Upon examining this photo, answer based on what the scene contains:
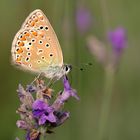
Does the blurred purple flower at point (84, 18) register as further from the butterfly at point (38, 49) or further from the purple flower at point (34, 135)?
the purple flower at point (34, 135)

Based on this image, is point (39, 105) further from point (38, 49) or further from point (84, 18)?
point (84, 18)

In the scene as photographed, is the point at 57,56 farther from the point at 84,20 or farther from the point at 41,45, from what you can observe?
the point at 84,20

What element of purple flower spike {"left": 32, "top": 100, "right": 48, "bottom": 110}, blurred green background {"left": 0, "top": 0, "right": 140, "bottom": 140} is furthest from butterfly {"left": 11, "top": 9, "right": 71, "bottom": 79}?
blurred green background {"left": 0, "top": 0, "right": 140, "bottom": 140}

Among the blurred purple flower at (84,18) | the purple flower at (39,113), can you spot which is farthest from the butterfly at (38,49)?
the blurred purple flower at (84,18)

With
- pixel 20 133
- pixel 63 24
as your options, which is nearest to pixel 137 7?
pixel 63 24

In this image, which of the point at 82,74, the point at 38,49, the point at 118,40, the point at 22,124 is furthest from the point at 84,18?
the point at 22,124

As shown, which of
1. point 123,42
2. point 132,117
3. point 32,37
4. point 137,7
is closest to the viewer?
point 32,37
